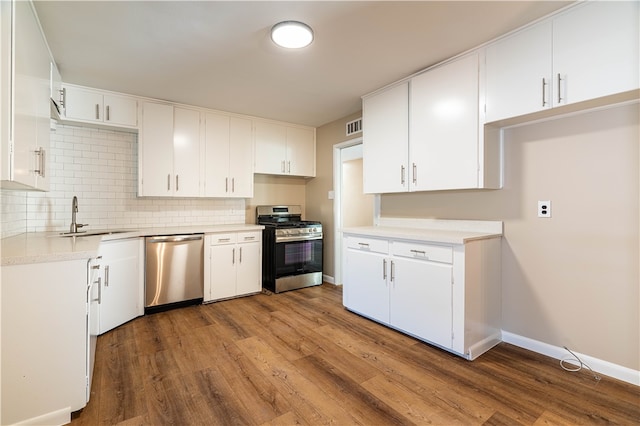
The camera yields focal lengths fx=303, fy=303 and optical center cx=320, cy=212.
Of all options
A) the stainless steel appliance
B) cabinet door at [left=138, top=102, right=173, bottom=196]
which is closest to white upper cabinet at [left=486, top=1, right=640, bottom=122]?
the stainless steel appliance

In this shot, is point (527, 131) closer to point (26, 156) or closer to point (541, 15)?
point (541, 15)

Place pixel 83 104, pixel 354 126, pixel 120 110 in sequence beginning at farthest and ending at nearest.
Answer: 1. pixel 354 126
2. pixel 120 110
3. pixel 83 104

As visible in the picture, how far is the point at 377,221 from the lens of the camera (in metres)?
3.74

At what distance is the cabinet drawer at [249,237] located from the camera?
389 centimetres

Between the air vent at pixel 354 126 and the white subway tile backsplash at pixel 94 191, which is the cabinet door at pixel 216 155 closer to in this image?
the white subway tile backsplash at pixel 94 191

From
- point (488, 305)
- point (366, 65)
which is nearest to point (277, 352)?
point (488, 305)

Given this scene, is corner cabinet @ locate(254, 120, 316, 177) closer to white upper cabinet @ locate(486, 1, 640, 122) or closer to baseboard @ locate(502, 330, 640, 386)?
white upper cabinet @ locate(486, 1, 640, 122)

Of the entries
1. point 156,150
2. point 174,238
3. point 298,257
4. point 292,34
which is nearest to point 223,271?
point 174,238

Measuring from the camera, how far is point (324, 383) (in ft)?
6.57

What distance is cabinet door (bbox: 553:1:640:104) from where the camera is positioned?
177cm

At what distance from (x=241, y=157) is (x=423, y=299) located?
2977mm

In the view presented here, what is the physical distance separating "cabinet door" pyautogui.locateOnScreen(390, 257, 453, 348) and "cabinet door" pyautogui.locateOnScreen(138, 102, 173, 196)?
9.27 feet

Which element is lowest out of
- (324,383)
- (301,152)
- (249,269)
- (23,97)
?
(324,383)

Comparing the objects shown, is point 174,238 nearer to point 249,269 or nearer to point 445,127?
point 249,269
